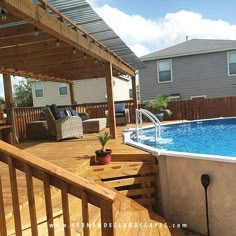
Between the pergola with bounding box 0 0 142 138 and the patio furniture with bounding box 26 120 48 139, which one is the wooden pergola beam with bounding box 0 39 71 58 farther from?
the patio furniture with bounding box 26 120 48 139

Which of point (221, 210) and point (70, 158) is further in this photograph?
point (70, 158)

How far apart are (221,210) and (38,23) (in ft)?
12.1

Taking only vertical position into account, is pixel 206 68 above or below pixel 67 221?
above

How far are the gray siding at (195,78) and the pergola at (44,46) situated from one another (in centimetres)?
640

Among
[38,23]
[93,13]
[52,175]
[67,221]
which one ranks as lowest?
[67,221]

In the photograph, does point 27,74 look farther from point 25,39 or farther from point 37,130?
point 25,39

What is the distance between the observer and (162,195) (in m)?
4.18

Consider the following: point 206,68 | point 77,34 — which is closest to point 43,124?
point 77,34

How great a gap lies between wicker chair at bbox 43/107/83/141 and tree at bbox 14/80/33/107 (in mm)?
20857

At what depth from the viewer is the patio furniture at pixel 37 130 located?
836cm

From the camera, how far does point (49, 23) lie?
12.8 feet

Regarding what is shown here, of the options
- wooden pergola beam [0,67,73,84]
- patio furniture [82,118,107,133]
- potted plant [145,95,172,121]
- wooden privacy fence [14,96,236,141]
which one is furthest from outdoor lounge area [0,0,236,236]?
wooden privacy fence [14,96,236,141]

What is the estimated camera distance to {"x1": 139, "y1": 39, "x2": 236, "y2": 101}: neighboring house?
15.2 m

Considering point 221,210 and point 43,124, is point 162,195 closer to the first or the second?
point 221,210
